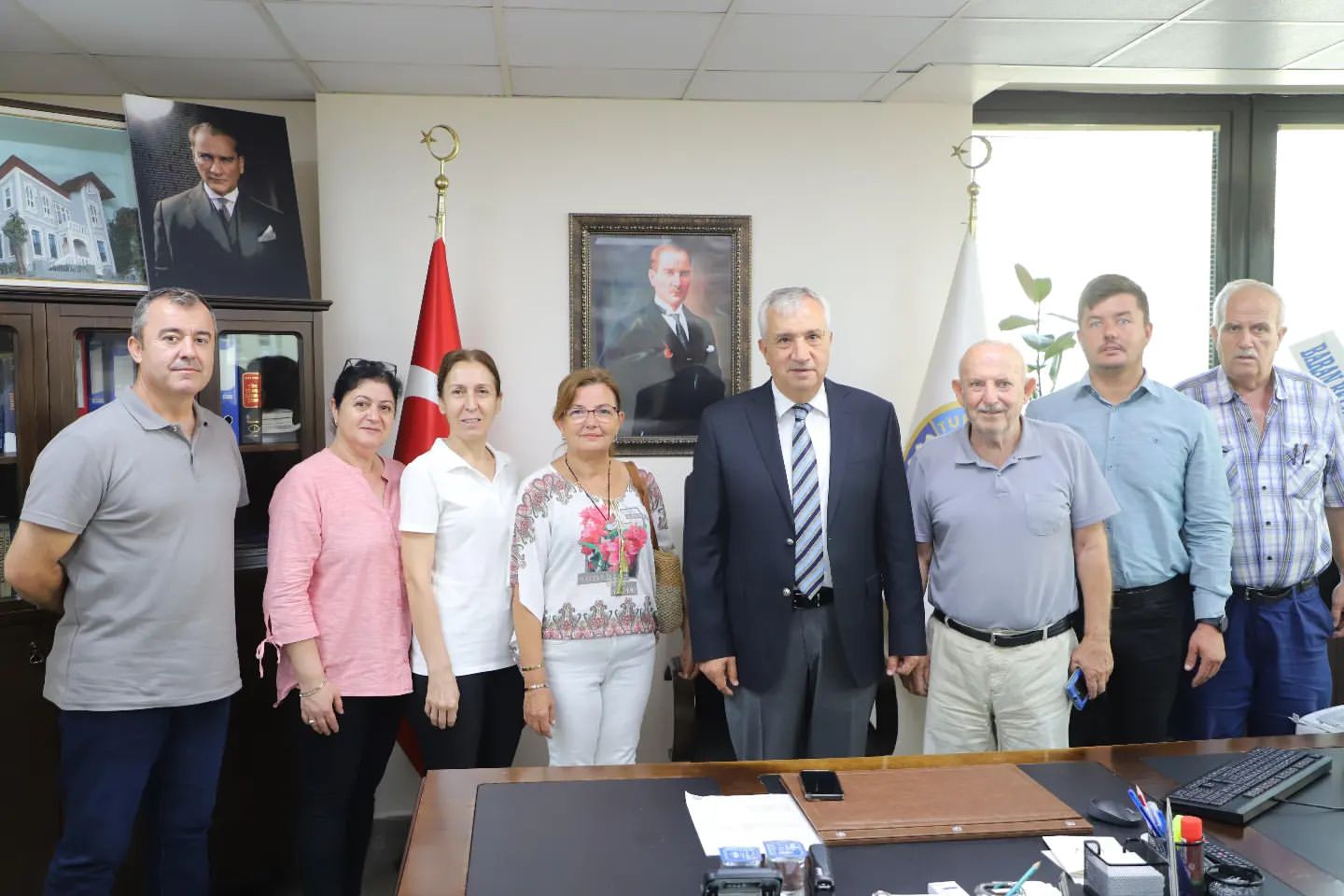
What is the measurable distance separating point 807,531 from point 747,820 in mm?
990

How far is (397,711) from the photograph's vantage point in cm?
262

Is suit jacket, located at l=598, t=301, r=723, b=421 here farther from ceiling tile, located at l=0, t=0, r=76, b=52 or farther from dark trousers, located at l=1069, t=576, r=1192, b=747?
ceiling tile, located at l=0, t=0, r=76, b=52

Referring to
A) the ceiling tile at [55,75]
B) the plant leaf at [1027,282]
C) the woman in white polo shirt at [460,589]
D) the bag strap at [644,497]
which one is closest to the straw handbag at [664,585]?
the bag strap at [644,497]

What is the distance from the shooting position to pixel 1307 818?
5.16ft

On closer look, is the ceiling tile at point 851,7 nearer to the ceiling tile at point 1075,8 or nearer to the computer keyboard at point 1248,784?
the ceiling tile at point 1075,8

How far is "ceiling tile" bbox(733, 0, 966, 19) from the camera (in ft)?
8.80

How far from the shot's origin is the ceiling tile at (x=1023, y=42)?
2.92 m

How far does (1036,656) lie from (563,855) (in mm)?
1442

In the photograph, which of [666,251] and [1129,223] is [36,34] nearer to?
[666,251]

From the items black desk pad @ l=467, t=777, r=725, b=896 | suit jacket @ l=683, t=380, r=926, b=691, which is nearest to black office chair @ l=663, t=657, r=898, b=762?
suit jacket @ l=683, t=380, r=926, b=691

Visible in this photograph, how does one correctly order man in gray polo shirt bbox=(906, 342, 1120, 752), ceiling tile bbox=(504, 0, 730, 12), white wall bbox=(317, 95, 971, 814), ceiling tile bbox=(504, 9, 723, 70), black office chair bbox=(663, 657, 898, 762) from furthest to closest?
white wall bbox=(317, 95, 971, 814) → black office chair bbox=(663, 657, 898, 762) → ceiling tile bbox=(504, 9, 723, 70) → ceiling tile bbox=(504, 0, 730, 12) → man in gray polo shirt bbox=(906, 342, 1120, 752)

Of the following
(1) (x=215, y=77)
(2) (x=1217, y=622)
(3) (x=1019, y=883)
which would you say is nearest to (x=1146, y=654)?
(2) (x=1217, y=622)

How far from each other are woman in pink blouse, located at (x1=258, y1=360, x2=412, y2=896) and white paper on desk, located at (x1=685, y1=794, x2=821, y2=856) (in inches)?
47.0

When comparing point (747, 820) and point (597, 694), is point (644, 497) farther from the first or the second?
point (747, 820)
